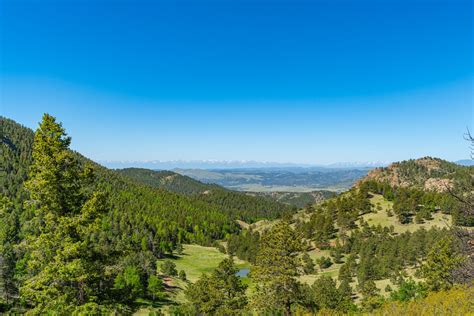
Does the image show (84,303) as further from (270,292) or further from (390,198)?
(390,198)

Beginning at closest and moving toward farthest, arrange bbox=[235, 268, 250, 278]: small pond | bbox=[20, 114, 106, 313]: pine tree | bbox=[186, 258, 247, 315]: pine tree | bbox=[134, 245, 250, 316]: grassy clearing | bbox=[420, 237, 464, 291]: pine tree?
bbox=[20, 114, 106, 313]: pine tree
bbox=[186, 258, 247, 315]: pine tree
bbox=[420, 237, 464, 291]: pine tree
bbox=[134, 245, 250, 316]: grassy clearing
bbox=[235, 268, 250, 278]: small pond

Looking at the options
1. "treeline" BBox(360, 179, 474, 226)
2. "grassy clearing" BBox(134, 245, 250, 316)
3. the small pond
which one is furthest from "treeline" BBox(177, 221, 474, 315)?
the small pond

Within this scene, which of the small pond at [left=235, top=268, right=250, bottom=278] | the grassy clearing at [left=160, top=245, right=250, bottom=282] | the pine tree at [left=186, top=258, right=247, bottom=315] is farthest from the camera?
the grassy clearing at [left=160, top=245, right=250, bottom=282]

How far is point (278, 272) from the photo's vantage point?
37.6 m

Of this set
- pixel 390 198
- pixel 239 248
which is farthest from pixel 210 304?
pixel 390 198

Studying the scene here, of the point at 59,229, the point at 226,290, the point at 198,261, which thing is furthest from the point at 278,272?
the point at 198,261

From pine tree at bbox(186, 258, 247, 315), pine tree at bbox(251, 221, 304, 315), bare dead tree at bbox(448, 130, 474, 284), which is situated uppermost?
bare dead tree at bbox(448, 130, 474, 284)

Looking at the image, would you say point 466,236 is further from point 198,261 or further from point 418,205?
point 198,261

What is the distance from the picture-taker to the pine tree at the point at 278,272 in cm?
3716

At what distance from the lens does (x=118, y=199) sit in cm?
19800

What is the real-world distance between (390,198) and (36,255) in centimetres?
14691

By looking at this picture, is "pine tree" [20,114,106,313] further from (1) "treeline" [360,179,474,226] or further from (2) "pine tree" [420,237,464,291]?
(1) "treeline" [360,179,474,226]

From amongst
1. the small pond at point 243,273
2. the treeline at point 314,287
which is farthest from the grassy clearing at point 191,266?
the treeline at point 314,287

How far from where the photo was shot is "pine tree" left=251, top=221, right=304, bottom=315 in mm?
37156
